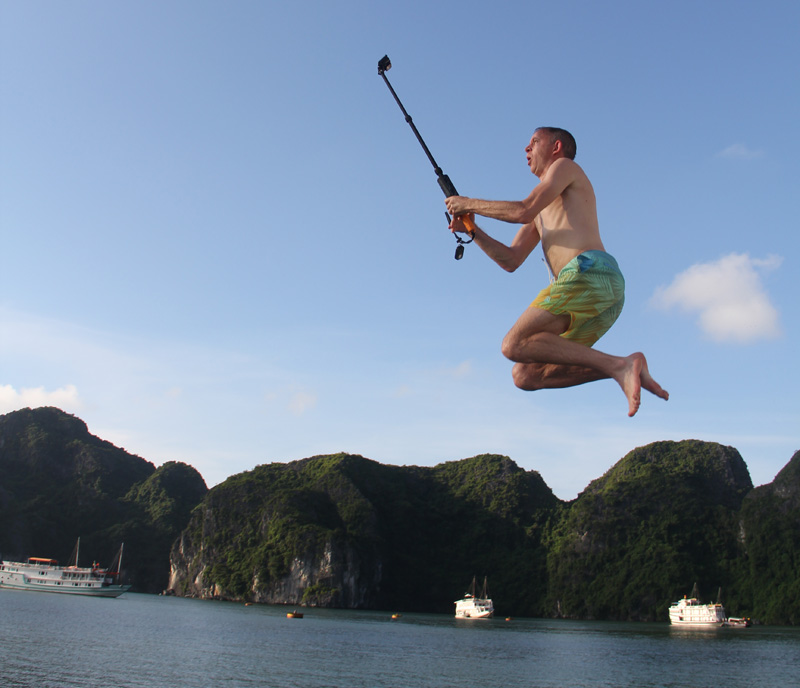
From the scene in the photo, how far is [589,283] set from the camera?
12.4 ft

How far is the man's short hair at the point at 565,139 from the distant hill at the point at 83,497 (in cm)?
14566

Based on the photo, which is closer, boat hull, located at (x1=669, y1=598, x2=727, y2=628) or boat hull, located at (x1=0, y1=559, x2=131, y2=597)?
boat hull, located at (x1=669, y1=598, x2=727, y2=628)

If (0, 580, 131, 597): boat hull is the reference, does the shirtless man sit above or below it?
above

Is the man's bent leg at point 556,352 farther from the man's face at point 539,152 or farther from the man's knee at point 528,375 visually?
the man's face at point 539,152

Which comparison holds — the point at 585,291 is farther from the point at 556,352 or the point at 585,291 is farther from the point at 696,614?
the point at 696,614

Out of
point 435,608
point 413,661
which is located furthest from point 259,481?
point 413,661

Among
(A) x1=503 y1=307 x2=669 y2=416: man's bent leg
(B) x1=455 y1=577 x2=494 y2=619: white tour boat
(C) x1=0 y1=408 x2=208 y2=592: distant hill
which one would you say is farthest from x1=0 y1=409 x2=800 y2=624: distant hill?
(A) x1=503 y1=307 x2=669 y2=416: man's bent leg

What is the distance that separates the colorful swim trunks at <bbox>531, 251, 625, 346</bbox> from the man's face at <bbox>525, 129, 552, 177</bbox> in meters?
0.57

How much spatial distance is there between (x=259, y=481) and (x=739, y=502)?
82.8 m

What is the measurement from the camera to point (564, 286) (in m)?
3.79

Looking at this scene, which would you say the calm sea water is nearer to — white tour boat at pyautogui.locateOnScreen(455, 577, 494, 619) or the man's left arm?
white tour boat at pyautogui.locateOnScreen(455, 577, 494, 619)

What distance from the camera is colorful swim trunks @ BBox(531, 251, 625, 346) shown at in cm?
378

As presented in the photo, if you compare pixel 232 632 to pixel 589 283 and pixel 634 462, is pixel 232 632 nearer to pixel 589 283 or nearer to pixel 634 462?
pixel 589 283

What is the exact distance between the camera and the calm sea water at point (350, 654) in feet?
123
